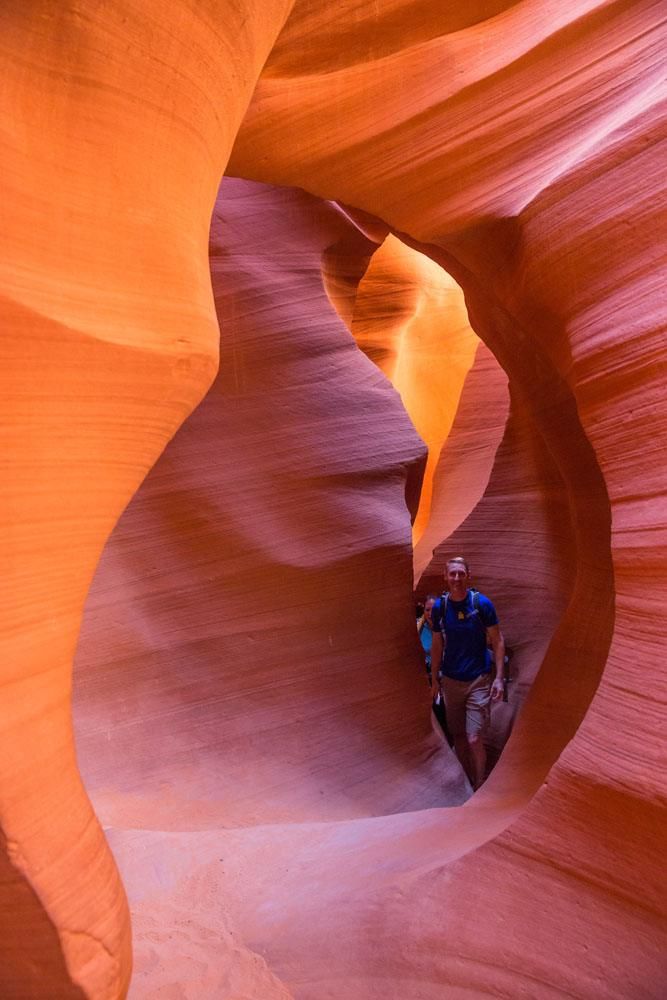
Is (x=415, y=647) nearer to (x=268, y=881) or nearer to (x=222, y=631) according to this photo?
(x=222, y=631)

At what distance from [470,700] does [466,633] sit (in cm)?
47

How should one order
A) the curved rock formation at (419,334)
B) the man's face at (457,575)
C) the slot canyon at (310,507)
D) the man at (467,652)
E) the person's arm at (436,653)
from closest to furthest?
the slot canyon at (310,507), the man's face at (457,575), the man at (467,652), the person's arm at (436,653), the curved rock formation at (419,334)

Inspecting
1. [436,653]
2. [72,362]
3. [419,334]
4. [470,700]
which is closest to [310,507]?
[436,653]

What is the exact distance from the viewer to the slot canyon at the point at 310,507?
6.04 feet

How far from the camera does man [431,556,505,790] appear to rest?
4.63 metres

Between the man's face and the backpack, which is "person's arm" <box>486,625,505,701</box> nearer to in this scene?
the backpack

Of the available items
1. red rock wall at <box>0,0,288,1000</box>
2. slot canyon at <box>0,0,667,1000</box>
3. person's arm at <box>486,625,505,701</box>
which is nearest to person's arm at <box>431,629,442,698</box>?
person's arm at <box>486,625,505,701</box>

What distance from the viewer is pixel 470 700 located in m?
4.90

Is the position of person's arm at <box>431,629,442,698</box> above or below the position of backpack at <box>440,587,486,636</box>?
below

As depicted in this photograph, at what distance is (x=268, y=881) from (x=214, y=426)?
116 inches

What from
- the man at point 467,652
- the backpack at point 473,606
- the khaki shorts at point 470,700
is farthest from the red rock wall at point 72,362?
the khaki shorts at point 470,700

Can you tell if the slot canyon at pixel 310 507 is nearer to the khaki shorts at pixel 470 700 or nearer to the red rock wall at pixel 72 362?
the red rock wall at pixel 72 362

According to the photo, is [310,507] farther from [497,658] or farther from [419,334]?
[419,334]

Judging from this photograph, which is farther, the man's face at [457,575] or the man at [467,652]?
the man at [467,652]
